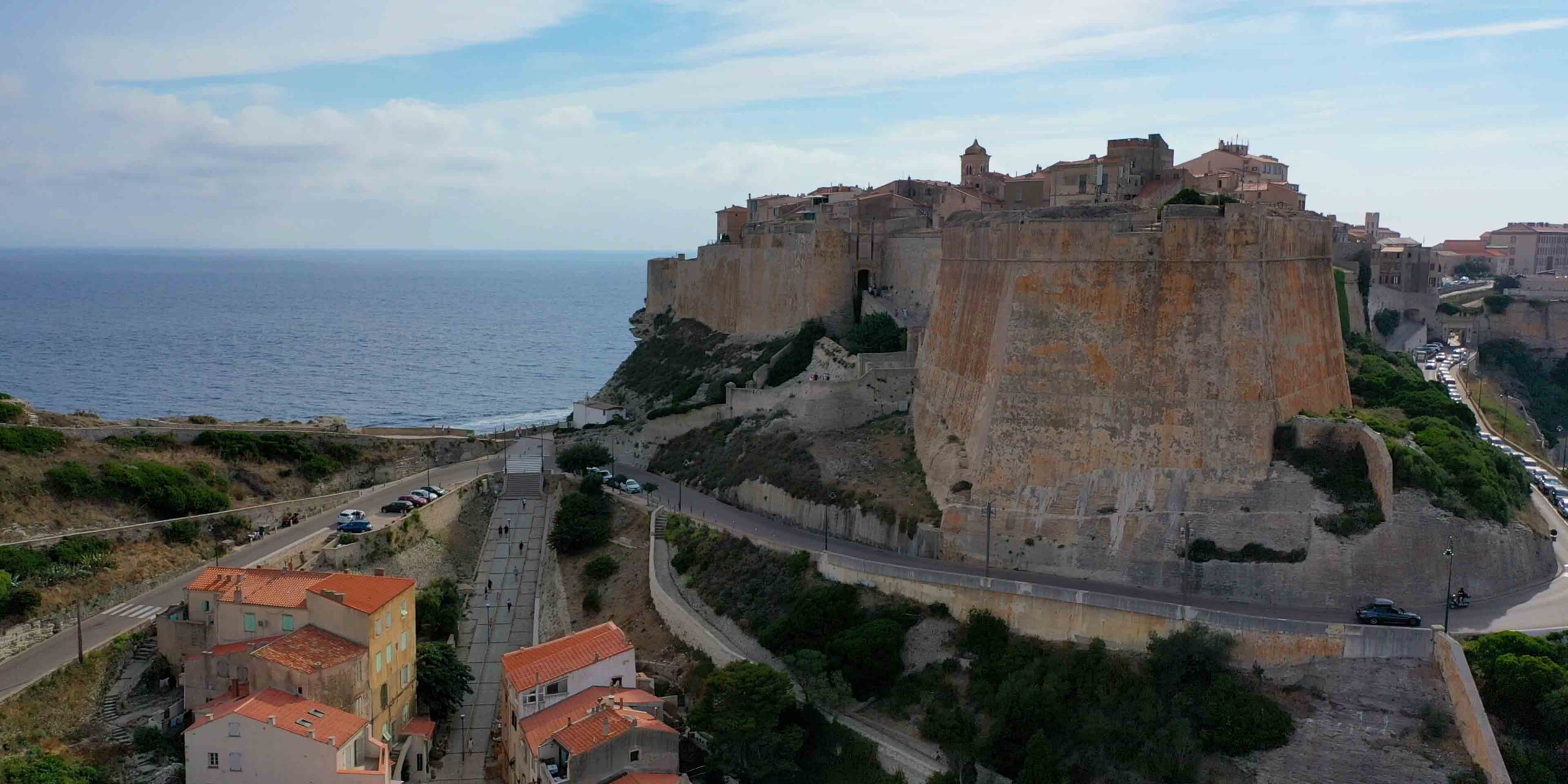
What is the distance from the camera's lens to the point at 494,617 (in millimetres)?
38438

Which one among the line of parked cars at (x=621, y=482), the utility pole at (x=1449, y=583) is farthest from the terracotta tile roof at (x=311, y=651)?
the utility pole at (x=1449, y=583)

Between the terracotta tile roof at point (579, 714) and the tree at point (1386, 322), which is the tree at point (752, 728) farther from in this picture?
the tree at point (1386, 322)

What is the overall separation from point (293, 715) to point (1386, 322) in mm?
50361

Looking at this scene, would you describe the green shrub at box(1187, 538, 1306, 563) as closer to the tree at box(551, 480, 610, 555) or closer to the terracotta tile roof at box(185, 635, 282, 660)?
the tree at box(551, 480, 610, 555)

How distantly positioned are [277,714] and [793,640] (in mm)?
11728

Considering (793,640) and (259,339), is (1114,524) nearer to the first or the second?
(793,640)

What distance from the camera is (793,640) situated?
31.2 metres

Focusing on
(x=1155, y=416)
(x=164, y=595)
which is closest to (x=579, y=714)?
(x=164, y=595)

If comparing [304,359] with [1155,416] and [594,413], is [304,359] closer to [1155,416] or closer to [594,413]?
[594,413]

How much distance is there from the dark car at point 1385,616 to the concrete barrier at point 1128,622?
1.13 metres

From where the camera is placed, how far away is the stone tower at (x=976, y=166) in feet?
220

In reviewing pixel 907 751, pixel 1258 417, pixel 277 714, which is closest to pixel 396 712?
pixel 277 714

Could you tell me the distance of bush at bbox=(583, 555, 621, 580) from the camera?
1538 inches

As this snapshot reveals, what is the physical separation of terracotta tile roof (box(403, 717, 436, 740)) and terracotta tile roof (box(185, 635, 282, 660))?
384cm
